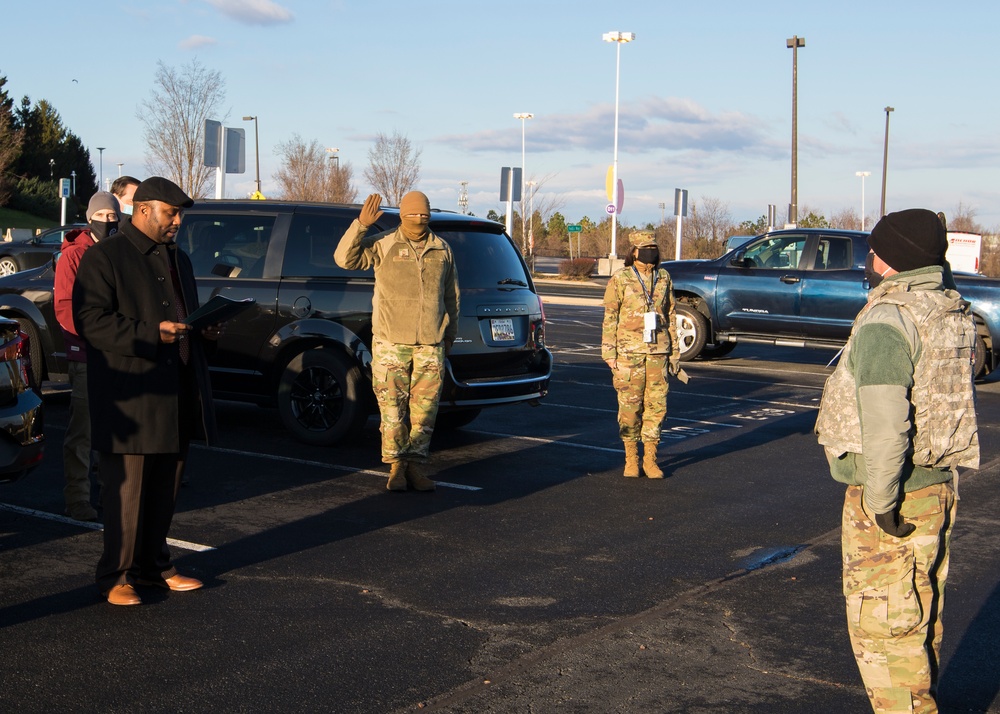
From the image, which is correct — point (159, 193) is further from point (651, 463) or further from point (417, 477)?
point (651, 463)

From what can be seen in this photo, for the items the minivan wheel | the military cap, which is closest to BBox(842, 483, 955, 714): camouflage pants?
the military cap

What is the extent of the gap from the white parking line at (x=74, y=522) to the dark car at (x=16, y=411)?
876mm

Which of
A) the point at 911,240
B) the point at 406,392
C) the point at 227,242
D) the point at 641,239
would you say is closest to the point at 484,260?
the point at 641,239

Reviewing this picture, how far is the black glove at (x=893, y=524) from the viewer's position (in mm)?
3543

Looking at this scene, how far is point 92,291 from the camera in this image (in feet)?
17.1

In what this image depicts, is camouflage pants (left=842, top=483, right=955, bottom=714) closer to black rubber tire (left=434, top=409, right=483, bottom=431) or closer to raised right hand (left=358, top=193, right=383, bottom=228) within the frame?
raised right hand (left=358, top=193, right=383, bottom=228)

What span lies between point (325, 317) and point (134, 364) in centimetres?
375

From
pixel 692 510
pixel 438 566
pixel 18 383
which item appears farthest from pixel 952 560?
pixel 18 383

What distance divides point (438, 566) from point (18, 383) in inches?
96.2

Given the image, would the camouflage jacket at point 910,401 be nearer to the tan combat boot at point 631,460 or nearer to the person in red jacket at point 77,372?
the person in red jacket at point 77,372

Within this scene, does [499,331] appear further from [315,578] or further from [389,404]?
[315,578]

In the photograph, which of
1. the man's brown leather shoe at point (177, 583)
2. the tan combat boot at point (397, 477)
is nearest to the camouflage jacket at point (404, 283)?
the tan combat boot at point (397, 477)

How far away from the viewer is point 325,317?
29.6ft

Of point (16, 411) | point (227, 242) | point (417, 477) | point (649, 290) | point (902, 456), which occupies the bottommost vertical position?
point (417, 477)
